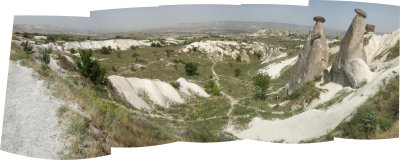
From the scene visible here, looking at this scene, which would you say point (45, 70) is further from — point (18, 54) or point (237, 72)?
point (237, 72)

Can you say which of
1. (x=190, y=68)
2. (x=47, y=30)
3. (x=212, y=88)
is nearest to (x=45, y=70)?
(x=47, y=30)

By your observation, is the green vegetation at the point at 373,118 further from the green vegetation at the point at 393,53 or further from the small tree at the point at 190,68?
the small tree at the point at 190,68

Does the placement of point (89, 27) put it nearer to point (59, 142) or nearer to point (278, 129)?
point (59, 142)

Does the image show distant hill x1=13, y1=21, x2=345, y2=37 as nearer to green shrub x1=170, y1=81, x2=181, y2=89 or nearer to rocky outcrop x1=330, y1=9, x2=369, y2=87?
rocky outcrop x1=330, y1=9, x2=369, y2=87

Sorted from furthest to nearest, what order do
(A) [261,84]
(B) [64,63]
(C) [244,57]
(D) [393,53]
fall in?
(C) [244,57]
(D) [393,53]
(A) [261,84]
(B) [64,63]

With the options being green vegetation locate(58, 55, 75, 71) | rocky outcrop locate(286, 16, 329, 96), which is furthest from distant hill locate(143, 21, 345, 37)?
green vegetation locate(58, 55, 75, 71)

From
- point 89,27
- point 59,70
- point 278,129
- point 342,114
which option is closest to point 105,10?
point 89,27
